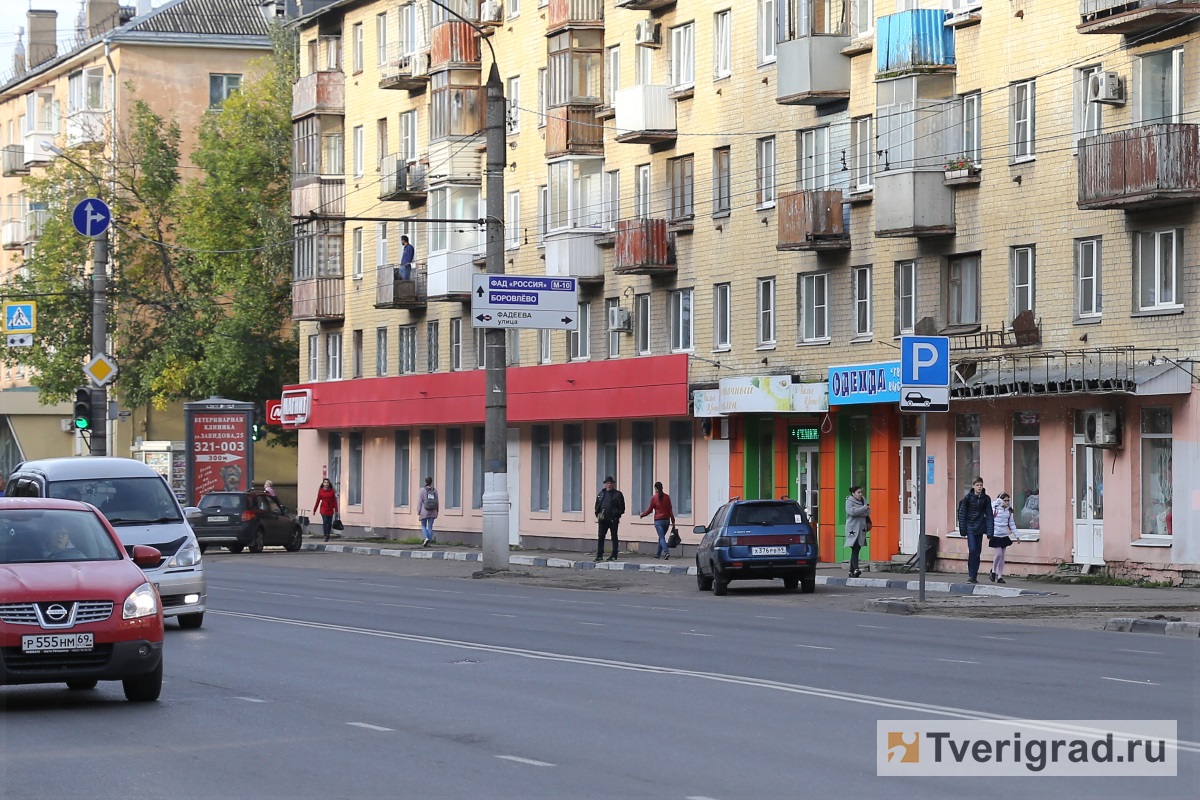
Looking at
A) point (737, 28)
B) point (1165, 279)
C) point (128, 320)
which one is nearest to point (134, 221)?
point (128, 320)

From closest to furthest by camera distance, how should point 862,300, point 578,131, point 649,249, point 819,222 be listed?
point 819,222
point 862,300
point 649,249
point 578,131

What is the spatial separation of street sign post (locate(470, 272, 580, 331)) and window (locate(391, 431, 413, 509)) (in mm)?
21886

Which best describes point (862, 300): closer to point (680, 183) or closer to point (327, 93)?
point (680, 183)

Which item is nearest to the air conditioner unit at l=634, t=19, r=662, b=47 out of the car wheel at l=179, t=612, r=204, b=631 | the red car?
the car wheel at l=179, t=612, r=204, b=631

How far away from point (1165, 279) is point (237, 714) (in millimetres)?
21504

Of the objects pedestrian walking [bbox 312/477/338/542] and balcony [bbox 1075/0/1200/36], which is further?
pedestrian walking [bbox 312/477/338/542]

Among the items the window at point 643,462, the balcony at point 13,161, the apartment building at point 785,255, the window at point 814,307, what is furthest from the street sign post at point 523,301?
the balcony at point 13,161

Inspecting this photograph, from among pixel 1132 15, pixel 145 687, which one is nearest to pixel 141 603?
pixel 145 687

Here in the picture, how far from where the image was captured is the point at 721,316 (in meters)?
43.3

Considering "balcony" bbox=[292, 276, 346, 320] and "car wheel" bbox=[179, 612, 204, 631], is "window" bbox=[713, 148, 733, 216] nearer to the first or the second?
"balcony" bbox=[292, 276, 346, 320]

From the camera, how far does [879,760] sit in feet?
36.9

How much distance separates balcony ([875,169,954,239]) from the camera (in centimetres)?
3581

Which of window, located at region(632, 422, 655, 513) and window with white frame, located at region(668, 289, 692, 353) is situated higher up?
window with white frame, located at region(668, 289, 692, 353)

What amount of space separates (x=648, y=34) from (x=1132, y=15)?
17360 mm
